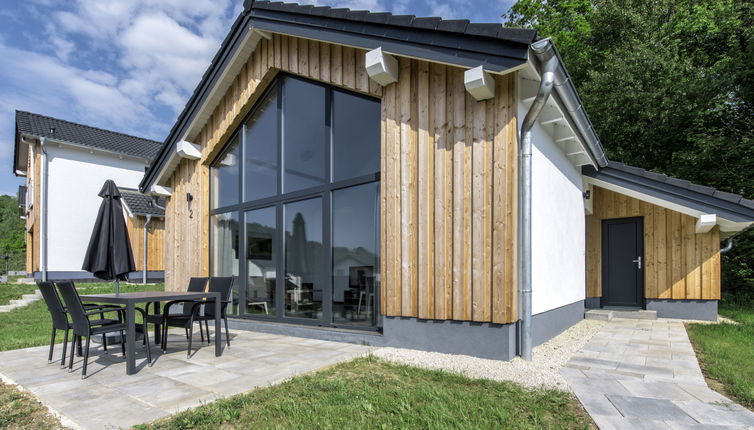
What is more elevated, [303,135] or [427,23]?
[427,23]

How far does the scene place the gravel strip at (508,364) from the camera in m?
3.59

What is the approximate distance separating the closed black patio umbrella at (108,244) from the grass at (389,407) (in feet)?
11.6

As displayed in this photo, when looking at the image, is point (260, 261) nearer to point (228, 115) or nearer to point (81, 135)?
point (228, 115)

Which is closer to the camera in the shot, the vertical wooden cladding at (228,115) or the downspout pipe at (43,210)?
the vertical wooden cladding at (228,115)

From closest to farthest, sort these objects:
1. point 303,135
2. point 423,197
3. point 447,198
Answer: point 447,198, point 423,197, point 303,135

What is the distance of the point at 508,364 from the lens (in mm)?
4020

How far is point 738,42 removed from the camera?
11766 mm

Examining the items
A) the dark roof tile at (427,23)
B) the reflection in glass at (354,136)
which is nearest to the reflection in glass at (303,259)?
the reflection in glass at (354,136)

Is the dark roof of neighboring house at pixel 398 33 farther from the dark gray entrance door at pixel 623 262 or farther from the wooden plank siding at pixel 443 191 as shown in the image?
the dark gray entrance door at pixel 623 262

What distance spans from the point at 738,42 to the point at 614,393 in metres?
13.7

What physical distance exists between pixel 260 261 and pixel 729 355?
6462mm

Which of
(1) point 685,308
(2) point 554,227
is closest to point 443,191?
(2) point 554,227

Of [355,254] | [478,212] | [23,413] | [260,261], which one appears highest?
[478,212]

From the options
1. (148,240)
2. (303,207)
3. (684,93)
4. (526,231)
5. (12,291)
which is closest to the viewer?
(526,231)
